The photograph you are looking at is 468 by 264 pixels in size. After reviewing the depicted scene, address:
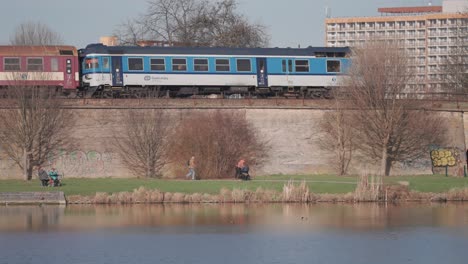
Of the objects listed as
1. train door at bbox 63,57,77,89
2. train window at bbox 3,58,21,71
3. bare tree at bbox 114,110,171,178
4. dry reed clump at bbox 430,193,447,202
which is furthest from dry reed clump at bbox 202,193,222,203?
train window at bbox 3,58,21,71

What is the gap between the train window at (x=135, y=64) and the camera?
198 feet

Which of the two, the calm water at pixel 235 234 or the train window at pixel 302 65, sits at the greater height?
the train window at pixel 302 65

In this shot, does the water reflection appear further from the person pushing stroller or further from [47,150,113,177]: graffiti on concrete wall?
[47,150,113,177]: graffiti on concrete wall

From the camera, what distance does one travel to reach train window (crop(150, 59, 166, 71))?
60.6 metres

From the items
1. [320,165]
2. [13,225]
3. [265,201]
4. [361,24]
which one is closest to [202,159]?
[320,165]

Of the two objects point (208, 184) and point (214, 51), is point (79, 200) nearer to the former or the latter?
point (208, 184)

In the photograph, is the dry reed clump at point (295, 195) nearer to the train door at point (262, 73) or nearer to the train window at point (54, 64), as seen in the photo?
the train door at point (262, 73)

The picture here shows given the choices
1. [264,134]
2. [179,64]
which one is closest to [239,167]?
[264,134]

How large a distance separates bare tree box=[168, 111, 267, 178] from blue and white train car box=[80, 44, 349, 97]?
3.19m

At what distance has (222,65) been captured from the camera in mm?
61844

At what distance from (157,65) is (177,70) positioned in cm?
126

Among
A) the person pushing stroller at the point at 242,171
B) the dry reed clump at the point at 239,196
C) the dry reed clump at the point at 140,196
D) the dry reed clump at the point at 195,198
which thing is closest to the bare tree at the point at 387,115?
the person pushing stroller at the point at 242,171

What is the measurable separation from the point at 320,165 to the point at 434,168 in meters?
6.99

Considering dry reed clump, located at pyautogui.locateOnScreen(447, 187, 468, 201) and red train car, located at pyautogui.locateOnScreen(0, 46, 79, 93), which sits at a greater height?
red train car, located at pyautogui.locateOnScreen(0, 46, 79, 93)
